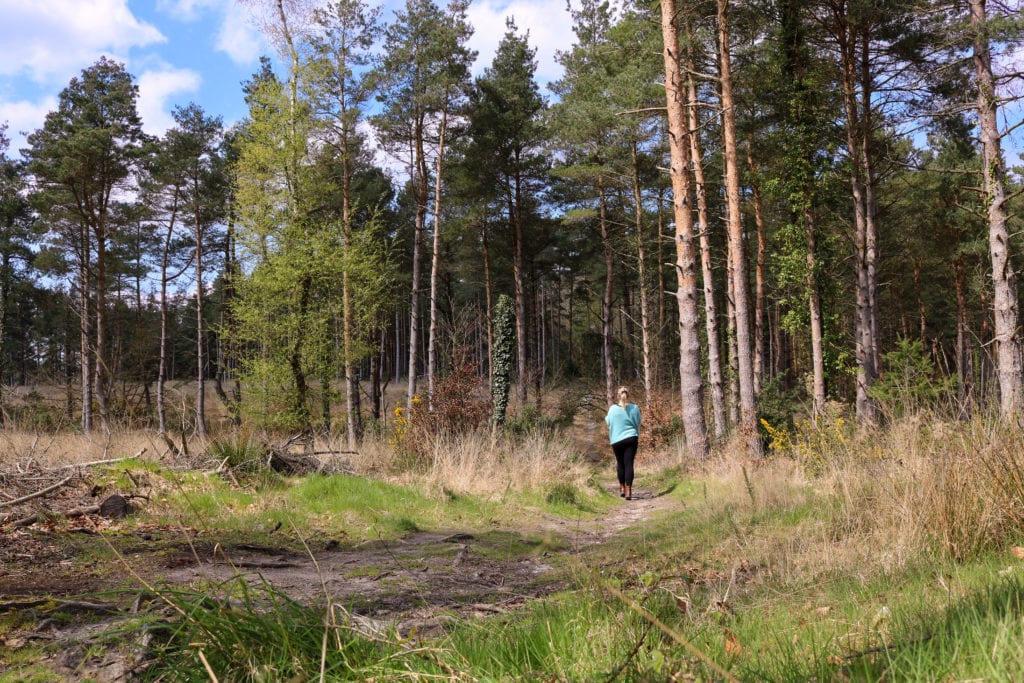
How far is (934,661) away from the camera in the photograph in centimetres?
164

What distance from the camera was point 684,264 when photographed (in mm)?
11375

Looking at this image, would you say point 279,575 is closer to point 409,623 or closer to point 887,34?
point 409,623

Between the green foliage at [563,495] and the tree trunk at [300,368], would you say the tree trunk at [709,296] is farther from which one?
the tree trunk at [300,368]

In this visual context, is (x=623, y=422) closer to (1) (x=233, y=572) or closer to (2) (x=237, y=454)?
(2) (x=237, y=454)

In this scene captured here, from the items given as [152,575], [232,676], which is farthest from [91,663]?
[152,575]

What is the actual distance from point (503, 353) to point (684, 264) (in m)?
10.5

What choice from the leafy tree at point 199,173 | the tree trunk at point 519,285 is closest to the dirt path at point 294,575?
the tree trunk at point 519,285

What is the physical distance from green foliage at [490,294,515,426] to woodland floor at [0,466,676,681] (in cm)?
1375

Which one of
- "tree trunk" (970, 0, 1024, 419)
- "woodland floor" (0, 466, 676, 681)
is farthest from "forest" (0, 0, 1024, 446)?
"woodland floor" (0, 466, 676, 681)

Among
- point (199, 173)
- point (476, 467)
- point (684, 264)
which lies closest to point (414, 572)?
point (476, 467)

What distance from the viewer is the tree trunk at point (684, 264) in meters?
11.4

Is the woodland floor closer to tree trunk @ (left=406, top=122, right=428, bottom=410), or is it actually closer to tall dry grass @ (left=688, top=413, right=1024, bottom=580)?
tall dry grass @ (left=688, top=413, right=1024, bottom=580)

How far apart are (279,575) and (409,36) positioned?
19689 millimetres

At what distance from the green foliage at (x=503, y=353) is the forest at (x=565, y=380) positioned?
0.11m
